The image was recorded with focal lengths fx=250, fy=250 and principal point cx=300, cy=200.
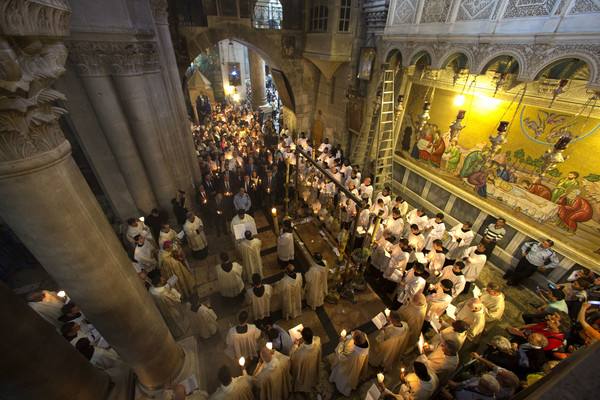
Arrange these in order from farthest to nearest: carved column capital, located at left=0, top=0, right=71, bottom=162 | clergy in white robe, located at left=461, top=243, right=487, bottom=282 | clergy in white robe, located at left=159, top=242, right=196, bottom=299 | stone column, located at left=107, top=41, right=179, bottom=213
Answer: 1. clergy in white robe, located at left=461, top=243, right=487, bottom=282
2. stone column, located at left=107, top=41, right=179, bottom=213
3. clergy in white robe, located at left=159, top=242, right=196, bottom=299
4. carved column capital, located at left=0, top=0, right=71, bottom=162

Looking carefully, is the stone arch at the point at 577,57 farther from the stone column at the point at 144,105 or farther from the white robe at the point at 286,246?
the stone column at the point at 144,105

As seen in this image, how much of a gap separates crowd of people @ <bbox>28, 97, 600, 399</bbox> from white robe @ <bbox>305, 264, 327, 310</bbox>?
0.03 metres

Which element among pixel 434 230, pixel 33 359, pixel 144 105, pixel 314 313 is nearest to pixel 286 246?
pixel 314 313

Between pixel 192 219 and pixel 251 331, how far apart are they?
3890mm

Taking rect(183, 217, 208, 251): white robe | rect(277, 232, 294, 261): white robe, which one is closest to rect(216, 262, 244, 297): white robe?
rect(277, 232, 294, 261): white robe

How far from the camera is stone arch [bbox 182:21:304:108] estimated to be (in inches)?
439

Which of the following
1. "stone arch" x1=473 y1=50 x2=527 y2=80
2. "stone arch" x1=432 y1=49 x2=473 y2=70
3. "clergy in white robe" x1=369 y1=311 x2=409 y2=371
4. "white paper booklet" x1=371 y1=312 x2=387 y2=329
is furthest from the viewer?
"stone arch" x1=432 y1=49 x2=473 y2=70

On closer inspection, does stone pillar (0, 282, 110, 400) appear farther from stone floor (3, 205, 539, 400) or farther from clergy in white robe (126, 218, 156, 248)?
clergy in white robe (126, 218, 156, 248)

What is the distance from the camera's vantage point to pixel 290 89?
14.3 m

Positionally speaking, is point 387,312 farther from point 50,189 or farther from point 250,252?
point 50,189

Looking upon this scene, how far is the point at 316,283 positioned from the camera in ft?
19.9

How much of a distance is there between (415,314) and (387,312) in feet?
2.74

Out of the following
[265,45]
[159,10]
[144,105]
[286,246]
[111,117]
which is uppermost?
[159,10]

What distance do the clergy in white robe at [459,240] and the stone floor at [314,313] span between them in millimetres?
1125
